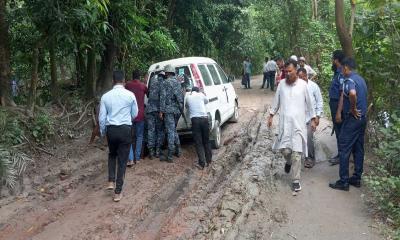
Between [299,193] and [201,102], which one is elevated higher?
[201,102]

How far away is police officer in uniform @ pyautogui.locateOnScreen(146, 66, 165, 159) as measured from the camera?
870 cm

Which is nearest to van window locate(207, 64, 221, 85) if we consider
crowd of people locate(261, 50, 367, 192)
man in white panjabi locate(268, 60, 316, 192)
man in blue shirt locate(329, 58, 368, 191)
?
crowd of people locate(261, 50, 367, 192)

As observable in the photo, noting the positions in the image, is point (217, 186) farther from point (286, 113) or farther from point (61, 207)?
point (61, 207)

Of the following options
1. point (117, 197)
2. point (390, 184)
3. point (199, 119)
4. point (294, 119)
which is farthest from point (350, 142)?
point (117, 197)

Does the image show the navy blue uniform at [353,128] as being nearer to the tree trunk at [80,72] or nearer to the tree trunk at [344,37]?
the tree trunk at [344,37]

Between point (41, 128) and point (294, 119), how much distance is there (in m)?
5.29

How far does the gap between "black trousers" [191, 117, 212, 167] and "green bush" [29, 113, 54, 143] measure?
10.2ft

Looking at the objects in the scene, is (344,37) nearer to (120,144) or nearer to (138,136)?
(138,136)

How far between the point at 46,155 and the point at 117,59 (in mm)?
5587

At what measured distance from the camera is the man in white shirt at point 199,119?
843 cm

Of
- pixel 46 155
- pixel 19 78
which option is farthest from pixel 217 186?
pixel 19 78

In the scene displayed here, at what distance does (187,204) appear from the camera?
262 inches

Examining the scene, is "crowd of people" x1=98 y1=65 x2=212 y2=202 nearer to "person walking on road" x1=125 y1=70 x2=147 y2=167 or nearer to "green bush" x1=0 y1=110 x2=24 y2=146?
"person walking on road" x1=125 y1=70 x2=147 y2=167

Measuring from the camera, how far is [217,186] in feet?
24.5
